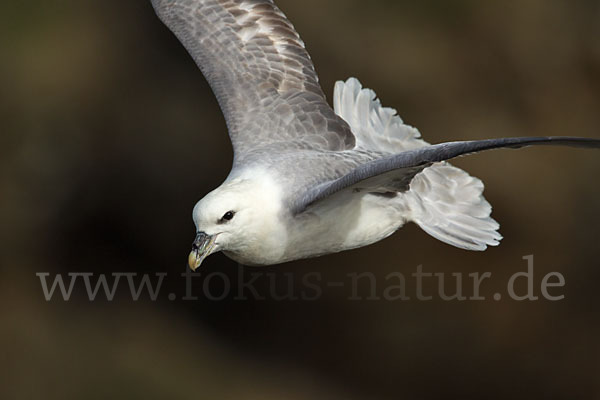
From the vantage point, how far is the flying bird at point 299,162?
4184mm

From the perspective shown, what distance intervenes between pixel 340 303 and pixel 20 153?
2.62m

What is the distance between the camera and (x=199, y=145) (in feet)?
23.6

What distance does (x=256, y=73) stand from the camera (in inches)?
208

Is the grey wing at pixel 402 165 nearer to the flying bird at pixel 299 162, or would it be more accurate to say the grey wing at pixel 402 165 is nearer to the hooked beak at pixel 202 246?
the flying bird at pixel 299 162

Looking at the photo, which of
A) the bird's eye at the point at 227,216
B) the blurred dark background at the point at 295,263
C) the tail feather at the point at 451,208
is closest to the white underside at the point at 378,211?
the tail feather at the point at 451,208

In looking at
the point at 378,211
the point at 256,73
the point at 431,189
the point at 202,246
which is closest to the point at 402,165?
the point at 378,211

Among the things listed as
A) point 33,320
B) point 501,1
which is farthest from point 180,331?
point 501,1

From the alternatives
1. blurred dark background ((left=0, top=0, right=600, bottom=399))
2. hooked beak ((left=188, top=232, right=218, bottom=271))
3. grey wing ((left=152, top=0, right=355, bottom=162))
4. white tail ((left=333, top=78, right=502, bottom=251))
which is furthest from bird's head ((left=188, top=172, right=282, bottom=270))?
blurred dark background ((left=0, top=0, right=600, bottom=399))

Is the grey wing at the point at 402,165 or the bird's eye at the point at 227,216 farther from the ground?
the grey wing at the point at 402,165

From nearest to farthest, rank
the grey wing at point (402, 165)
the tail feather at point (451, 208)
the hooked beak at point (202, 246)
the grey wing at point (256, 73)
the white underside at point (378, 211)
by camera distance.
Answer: the grey wing at point (402, 165) < the hooked beak at point (202, 246) < the white underside at point (378, 211) < the tail feather at point (451, 208) < the grey wing at point (256, 73)

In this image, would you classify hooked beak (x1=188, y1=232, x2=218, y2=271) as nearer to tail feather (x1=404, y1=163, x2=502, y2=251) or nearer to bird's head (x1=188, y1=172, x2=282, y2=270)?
bird's head (x1=188, y1=172, x2=282, y2=270)

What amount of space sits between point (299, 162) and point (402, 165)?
0.79 m

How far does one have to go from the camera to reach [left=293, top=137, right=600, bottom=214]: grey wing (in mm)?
3619

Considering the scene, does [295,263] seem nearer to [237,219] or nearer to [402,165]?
[237,219]
